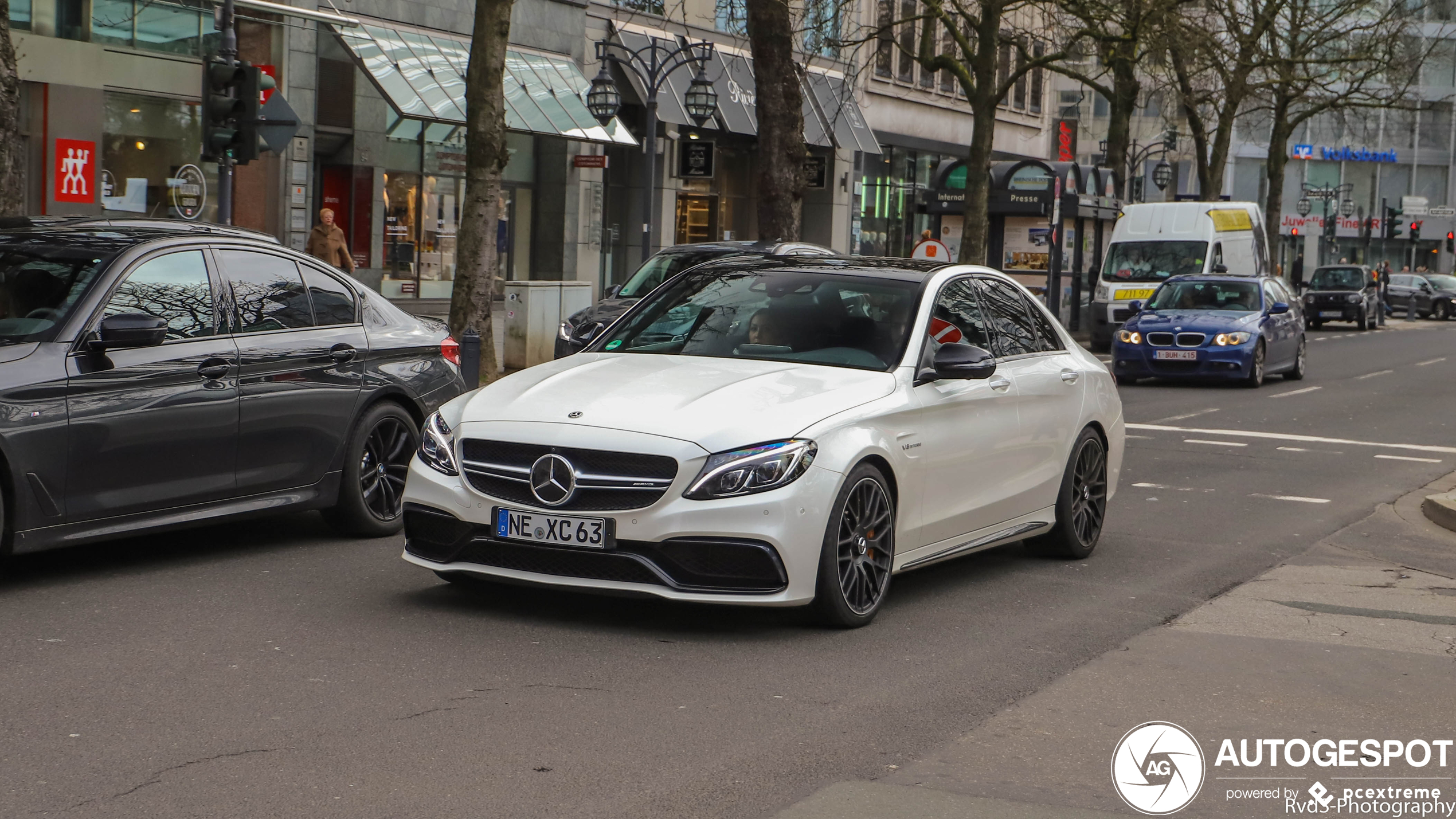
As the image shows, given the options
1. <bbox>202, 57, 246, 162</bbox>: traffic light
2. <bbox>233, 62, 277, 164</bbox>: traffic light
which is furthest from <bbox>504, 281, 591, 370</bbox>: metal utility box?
<bbox>202, 57, 246, 162</bbox>: traffic light

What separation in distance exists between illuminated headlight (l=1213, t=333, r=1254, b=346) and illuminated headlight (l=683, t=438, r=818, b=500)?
17.7 metres

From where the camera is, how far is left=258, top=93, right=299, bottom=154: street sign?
16.0 m

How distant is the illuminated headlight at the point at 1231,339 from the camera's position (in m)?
23.2

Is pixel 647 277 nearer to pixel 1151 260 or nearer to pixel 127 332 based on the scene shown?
pixel 127 332

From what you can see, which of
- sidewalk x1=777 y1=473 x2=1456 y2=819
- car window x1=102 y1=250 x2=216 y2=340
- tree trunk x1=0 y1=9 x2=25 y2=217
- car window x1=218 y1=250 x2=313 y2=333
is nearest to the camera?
sidewalk x1=777 y1=473 x2=1456 y2=819

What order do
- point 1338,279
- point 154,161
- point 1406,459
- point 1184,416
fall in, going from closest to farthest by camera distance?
point 1406,459
point 1184,416
point 154,161
point 1338,279

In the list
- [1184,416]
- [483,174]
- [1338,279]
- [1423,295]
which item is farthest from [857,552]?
[1423,295]

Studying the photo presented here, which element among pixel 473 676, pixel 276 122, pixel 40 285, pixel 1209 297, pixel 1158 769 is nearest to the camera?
pixel 1158 769

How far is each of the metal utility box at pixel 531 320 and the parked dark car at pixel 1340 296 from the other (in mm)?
33517

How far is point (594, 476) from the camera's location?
6613 millimetres

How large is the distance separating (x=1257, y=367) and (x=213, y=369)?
18.1 m

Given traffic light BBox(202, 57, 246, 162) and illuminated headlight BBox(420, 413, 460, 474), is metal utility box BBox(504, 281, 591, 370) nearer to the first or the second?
traffic light BBox(202, 57, 246, 162)

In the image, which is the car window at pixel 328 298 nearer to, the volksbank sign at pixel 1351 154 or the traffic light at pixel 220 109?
the traffic light at pixel 220 109

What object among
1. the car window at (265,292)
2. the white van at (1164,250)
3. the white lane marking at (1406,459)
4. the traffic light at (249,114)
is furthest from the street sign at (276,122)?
the white van at (1164,250)
